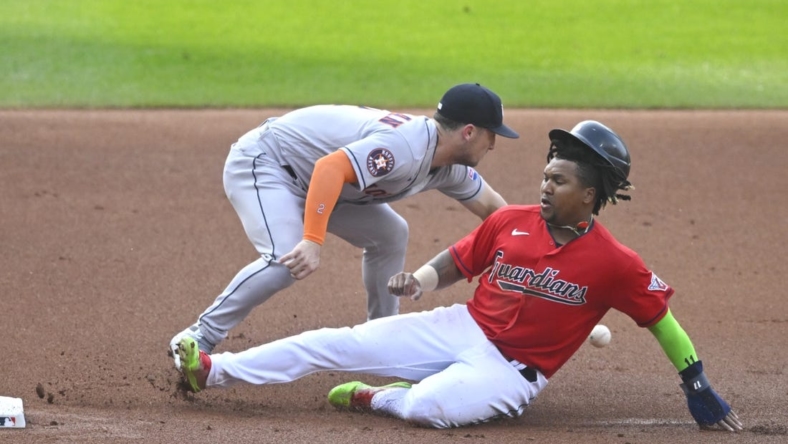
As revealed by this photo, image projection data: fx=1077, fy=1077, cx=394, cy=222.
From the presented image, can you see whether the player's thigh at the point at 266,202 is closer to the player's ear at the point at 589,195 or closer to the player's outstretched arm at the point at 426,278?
the player's outstretched arm at the point at 426,278

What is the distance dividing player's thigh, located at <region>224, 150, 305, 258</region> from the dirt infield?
76cm

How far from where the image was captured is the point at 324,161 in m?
4.65

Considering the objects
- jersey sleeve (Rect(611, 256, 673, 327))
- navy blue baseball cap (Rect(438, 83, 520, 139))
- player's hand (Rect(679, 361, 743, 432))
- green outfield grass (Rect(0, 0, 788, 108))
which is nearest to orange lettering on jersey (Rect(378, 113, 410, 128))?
navy blue baseball cap (Rect(438, 83, 520, 139))

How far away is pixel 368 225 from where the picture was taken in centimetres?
539

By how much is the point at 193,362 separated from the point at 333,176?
99cm

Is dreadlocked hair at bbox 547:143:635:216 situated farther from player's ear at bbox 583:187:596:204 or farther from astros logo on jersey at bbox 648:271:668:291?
astros logo on jersey at bbox 648:271:668:291

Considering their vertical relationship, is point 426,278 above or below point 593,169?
below

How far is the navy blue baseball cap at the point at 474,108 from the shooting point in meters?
4.80

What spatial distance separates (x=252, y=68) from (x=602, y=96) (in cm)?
436

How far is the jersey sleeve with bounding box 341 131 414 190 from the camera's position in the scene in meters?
4.67

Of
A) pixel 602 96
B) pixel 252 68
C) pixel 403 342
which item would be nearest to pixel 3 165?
pixel 252 68

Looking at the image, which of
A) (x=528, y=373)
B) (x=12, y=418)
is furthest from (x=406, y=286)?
(x=12, y=418)

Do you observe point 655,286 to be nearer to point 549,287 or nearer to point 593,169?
point 549,287

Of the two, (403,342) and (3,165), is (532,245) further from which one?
(3,165)
